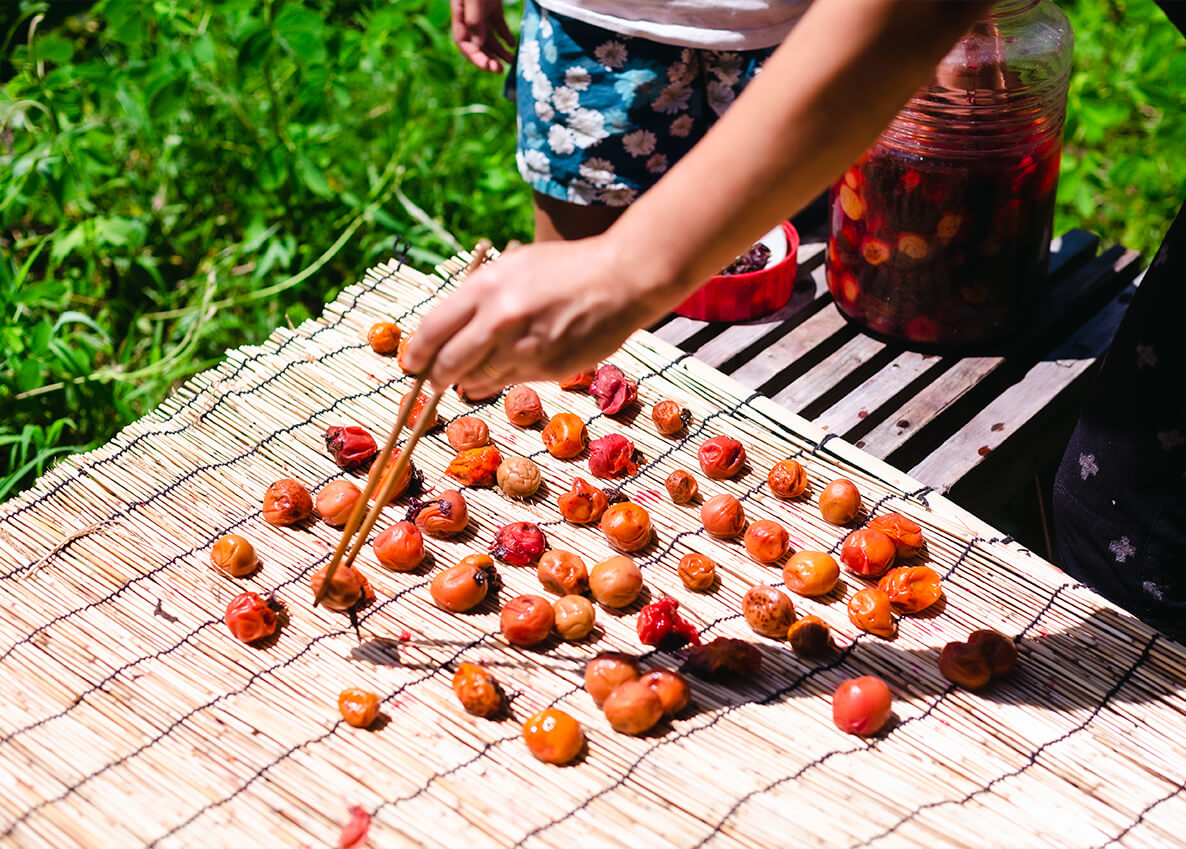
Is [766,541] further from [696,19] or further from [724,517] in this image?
[696,19]

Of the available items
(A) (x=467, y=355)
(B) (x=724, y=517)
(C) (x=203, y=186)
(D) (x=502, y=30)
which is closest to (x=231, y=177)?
(C) (x=203, y=186)

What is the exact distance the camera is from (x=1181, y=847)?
1461 millimetres

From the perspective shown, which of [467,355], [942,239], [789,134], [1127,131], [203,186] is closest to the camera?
[789,134]

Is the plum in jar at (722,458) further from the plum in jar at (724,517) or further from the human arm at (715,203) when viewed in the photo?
the human arm at (715,203)

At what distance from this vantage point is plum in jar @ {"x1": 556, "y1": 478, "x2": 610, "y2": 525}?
1.92m

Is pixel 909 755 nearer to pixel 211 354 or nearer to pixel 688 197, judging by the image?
pixel 688 197

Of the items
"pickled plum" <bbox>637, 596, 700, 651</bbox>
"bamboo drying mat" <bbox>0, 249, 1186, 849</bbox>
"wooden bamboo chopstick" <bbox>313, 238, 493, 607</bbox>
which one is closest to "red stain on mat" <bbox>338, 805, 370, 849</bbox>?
"bamboo drying mat" <bbox>0, 249, 1186, 849</bbox>

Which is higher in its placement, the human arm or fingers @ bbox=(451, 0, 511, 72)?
the human arm

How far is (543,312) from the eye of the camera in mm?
1193

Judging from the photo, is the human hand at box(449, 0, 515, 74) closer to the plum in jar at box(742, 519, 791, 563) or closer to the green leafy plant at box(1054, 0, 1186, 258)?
the plum in jar at box(742, 519, 791, 563)

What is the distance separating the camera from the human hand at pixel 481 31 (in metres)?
2.61

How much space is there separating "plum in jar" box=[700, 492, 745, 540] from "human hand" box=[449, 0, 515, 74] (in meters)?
1.29

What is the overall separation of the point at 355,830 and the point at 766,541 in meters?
0.81

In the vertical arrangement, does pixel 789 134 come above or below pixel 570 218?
above
